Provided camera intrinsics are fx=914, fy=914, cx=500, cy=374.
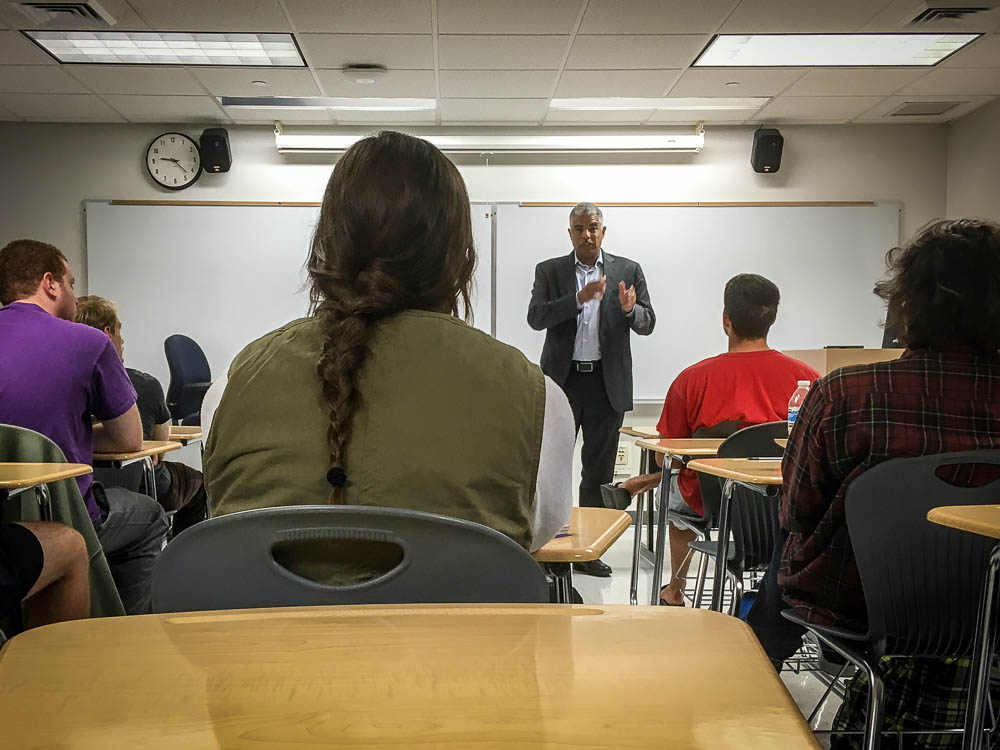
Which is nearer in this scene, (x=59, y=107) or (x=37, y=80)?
(x=37, y=80)

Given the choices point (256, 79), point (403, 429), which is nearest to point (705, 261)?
point (256, 79)

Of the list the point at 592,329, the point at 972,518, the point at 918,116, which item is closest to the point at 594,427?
the point at 592,329

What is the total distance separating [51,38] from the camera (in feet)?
14.6

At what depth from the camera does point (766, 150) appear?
598 cm

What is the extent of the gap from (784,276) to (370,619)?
589 centimetres

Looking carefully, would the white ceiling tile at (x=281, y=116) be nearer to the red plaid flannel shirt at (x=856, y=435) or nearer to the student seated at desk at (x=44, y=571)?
the student seated at desk at (x=44, y=571)

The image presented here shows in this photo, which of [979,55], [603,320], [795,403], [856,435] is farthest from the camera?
[603,320]

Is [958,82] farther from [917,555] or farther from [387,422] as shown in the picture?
[387,422]

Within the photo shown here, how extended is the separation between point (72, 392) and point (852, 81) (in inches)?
173

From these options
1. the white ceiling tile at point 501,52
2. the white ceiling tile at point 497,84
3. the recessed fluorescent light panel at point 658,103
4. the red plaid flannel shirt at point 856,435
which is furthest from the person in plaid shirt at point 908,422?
the recessed fluorescent light panel at point 658,103

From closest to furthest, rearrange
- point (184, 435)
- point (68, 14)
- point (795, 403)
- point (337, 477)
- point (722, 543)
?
point (337, 477), point (722, 543), point (795, 403), point (184, 435), point (68, 14)

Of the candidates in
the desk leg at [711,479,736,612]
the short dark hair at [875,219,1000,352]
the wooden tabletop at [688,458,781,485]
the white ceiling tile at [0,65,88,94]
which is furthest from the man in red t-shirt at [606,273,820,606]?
the white ceiling tile at [0,65,88,94]

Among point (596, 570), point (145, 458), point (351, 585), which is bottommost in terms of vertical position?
point (596, 570)

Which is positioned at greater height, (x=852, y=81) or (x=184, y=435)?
(x=852, y=81)
